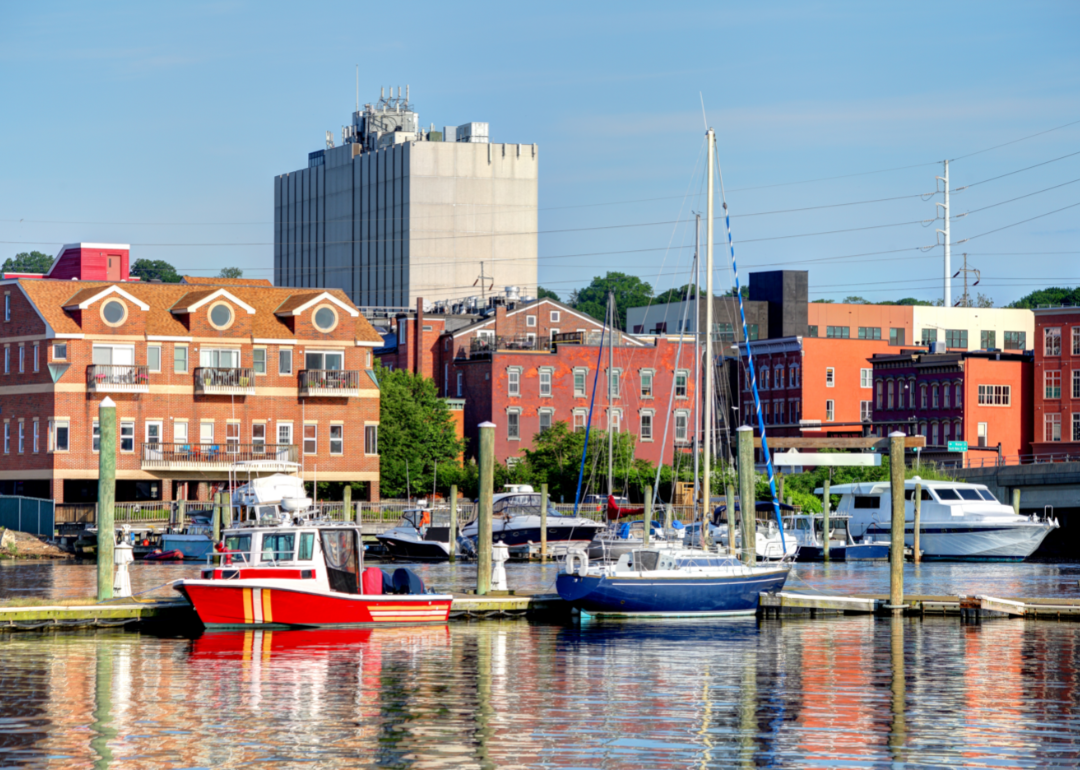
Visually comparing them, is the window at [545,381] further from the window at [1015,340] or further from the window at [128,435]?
the window at [1015,340]

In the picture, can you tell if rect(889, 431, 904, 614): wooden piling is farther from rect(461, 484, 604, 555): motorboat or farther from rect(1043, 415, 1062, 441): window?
rect(1043, 415, 1062, 441): window

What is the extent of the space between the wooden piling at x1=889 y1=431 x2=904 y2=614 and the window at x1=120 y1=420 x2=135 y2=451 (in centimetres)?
5230

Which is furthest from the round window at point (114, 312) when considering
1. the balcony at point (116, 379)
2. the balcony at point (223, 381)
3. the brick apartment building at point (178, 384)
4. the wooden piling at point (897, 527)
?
the wooden piling at point (897, 527)

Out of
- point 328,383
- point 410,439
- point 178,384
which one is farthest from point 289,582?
point 410,439

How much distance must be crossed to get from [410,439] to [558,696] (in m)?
73.3

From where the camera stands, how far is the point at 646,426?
110 meters

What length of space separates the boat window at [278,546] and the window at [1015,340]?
123m

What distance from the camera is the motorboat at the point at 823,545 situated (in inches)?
2904

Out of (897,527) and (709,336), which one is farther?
(709,336)

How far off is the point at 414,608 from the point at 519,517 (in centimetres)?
3654

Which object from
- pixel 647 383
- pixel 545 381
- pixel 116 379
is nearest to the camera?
pixel 116 379

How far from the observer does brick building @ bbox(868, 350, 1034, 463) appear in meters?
112

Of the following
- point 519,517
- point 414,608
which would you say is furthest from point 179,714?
point 519,517

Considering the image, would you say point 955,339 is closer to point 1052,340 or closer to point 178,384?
point 1052,340
